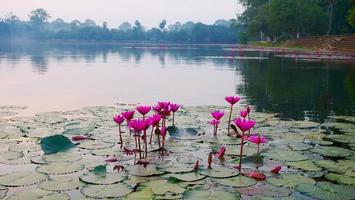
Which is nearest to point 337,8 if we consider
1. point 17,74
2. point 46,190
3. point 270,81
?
point 270,81

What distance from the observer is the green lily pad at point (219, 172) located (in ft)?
16.0

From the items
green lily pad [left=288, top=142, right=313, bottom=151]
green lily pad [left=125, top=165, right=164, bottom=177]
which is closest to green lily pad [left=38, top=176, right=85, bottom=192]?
green lily pad [left=125, top=165, right=164, bottom=177]

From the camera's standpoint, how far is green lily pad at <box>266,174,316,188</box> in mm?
4676

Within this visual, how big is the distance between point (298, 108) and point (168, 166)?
20.1 ft

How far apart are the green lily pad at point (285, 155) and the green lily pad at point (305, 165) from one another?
4.3 inches

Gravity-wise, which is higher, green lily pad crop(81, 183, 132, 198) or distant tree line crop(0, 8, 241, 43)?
distant tree line crop(0, 8, 241, 43)

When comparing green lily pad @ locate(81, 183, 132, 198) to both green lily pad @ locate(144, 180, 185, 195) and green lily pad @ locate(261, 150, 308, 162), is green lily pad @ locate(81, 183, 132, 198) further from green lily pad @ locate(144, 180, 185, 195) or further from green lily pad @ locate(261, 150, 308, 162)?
green lily pad @ locate(261, 150, 308, 162)

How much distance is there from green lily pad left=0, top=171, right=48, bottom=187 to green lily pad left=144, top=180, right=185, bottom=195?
1.24 metres

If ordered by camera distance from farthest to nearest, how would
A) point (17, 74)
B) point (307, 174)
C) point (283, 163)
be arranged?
point (17, 74) → point (283, 163) → point (307, 174)

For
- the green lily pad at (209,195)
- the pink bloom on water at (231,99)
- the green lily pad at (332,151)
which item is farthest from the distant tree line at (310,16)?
the green lily pad at (209,195)

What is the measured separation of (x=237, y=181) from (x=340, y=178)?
124cm

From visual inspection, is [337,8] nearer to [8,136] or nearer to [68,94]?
[68,94]

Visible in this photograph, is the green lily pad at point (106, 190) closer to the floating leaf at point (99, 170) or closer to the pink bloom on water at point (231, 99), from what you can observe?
the floating leaf at point (99, 170)

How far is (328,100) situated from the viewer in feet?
39.1
